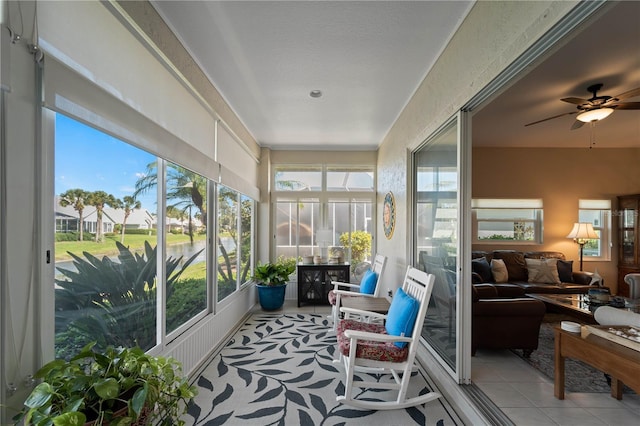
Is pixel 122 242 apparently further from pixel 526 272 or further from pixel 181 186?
pixel 526 272

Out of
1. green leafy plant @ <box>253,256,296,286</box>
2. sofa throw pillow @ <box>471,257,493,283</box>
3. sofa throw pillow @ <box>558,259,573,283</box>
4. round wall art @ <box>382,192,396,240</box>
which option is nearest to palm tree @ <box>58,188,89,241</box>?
green leafy plant @ <box>253,256,296,286</box>

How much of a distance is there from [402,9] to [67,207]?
7.77ft

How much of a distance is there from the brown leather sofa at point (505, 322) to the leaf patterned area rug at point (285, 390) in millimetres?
754

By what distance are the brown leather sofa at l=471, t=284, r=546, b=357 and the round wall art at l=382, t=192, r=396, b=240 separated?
167 centimetres

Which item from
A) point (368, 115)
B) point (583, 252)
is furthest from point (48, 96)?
point (583, 252)

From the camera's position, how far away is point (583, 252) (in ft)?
19.1

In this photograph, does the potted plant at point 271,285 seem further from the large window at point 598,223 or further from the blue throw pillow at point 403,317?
the large window at point 598,223

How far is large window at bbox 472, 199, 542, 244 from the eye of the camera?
19.2 ft

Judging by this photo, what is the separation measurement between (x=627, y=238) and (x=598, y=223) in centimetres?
49

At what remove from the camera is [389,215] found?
15.3ft

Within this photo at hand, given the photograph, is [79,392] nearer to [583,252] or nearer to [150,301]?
[150,301]

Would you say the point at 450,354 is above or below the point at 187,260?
below

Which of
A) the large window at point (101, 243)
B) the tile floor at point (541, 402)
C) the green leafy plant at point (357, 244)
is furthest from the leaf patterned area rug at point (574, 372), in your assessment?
the large window at point (101, 243)

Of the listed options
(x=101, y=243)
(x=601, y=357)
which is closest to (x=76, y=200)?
(x=101, y=243)
